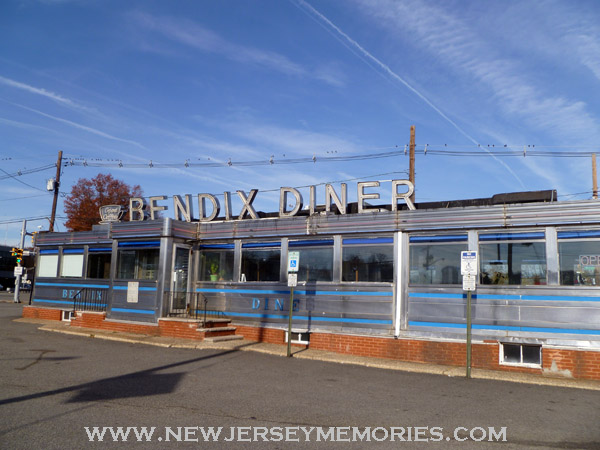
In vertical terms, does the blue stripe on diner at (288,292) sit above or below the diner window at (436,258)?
below

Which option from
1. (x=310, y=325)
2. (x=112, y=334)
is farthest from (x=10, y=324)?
(x=310, y=325)

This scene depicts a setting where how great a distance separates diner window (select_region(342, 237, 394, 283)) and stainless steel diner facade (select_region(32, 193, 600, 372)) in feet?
0.09

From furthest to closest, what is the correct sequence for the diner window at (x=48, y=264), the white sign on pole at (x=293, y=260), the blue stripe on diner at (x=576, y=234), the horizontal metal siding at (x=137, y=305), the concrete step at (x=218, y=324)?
1. the diner window at (x=48, y=264)
2. the horizontal metal siding at (x=137, y=305)
3. the concrete step at (x=218, y=324)
4. the white sign on pole at (x=293, y=260)
5. the blue stripe on diner at (x=576, y=234)

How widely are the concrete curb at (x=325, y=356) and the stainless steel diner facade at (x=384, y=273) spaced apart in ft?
2.42

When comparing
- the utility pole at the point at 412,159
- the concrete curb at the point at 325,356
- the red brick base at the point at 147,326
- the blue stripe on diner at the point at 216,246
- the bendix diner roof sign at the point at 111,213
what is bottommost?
the concrete curb at the point at 325,356

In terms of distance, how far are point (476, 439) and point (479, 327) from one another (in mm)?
6465

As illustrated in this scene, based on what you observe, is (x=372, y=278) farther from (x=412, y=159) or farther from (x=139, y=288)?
(x=412, y=159)

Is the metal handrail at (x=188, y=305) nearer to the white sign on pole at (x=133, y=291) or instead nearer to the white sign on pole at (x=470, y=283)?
the white sign on pole at (x=133, y=291)

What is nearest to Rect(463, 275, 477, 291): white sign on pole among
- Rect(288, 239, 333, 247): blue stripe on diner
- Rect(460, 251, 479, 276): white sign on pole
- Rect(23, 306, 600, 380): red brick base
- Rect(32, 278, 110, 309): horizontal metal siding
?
Rect(460, 251, 479, 276): white sign on pole

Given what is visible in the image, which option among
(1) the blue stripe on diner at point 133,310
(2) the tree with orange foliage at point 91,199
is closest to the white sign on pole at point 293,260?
(1) the blue stripe on diner at point 133,310

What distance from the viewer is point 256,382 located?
33.1ft

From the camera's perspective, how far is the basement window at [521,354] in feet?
40.4

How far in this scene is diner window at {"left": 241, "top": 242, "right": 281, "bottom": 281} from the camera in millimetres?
16312

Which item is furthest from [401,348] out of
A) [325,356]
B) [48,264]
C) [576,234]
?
[48,264]
